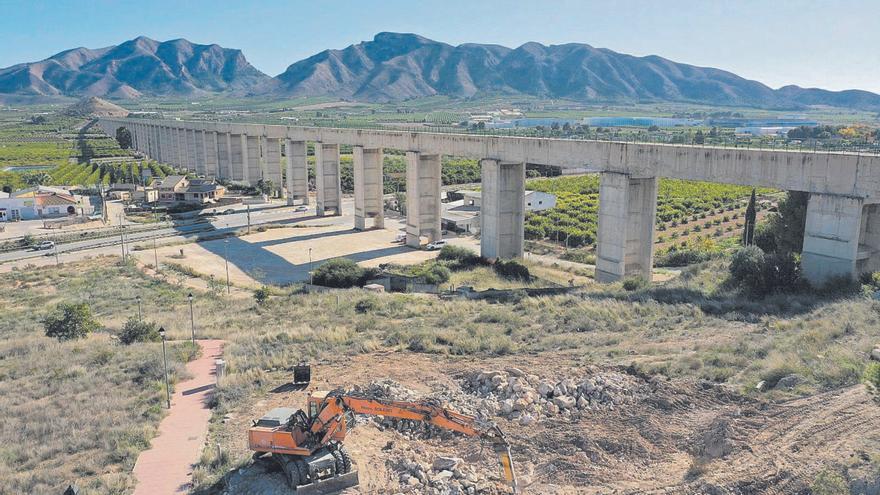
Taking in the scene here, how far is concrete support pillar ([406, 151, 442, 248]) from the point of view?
5191 centimetres

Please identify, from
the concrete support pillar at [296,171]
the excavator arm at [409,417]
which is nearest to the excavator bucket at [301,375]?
the excavator arm at [409,417]

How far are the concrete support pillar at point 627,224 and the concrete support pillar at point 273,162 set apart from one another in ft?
196

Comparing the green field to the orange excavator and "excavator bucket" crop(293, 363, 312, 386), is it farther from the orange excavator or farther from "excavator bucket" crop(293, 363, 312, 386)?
the orange excavator

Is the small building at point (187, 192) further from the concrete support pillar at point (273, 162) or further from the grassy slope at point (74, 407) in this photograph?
the grassy slope at point (74, 407)

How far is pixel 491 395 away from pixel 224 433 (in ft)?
22.9

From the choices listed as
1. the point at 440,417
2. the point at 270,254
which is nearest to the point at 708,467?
the point at 440,417

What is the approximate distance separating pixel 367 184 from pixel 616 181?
101 feet

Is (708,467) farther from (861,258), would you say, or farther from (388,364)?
(861,258)

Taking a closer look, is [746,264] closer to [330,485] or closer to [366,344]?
[366,344]

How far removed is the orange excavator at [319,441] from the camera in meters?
13.6

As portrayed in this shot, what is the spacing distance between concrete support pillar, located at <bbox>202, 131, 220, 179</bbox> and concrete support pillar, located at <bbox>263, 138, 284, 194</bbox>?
17.7 meters

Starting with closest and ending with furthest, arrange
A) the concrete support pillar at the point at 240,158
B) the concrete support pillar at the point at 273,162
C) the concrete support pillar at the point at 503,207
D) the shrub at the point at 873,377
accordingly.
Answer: the shrub at the point at 873,377
the concrete support pillar at the point at 503,207
the concrete support pillar at the point at 273,162
the concrete support pillar at the point at 240,158

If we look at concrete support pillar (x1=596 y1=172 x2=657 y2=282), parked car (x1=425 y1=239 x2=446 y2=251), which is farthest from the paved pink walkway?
parked car (x1=425 y1=239 x2=446 y2=251)

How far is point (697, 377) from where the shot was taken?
17.9m
